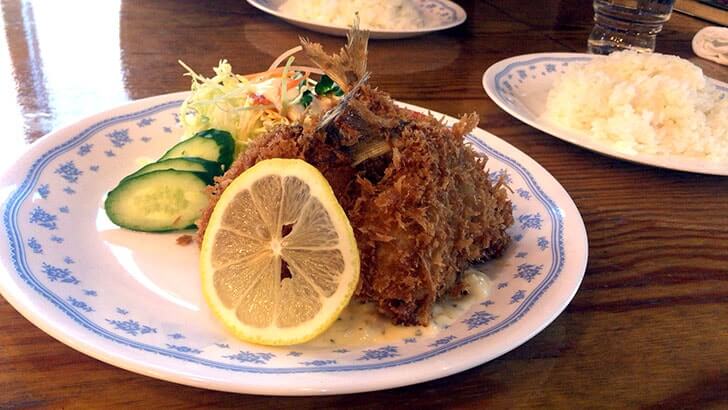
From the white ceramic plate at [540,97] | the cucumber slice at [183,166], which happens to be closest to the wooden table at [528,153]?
the white ceramic plate at [540,97]

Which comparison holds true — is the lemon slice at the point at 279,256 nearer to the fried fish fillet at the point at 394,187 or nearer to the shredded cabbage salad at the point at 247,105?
the fried fish fillet at the point at 394,187

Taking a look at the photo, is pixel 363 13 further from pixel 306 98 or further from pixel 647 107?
pixel 647 107

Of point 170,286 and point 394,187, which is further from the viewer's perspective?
point 170,286

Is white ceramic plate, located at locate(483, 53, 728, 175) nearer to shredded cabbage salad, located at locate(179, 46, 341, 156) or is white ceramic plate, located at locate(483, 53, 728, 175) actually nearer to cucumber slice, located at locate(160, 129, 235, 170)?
shredded cabbage salad, located at locate(179, 46, 341, 156)

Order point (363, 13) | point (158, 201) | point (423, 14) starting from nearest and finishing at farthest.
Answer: point (158, 201) < point (363, 13) < point (423, 14)

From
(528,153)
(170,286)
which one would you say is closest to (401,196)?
(170,286)

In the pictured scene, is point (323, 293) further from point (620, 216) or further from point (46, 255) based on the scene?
point (620, 216)

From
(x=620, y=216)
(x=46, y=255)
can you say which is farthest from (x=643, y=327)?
(x=46, y=255)
